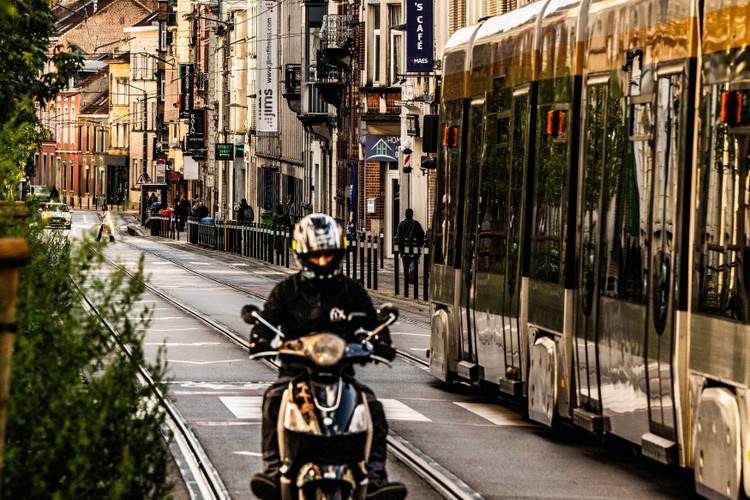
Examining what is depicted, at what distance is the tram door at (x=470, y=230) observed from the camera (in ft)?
61.2

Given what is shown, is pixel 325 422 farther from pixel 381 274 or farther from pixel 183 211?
pixel 183 211

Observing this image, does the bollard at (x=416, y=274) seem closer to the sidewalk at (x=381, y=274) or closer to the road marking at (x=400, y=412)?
the sidewalk at (x=381, y=274)

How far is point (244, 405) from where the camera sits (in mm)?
18922

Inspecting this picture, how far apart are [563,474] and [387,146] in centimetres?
3981

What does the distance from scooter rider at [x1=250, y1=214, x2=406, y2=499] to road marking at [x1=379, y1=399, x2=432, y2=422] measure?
7694 millimetres

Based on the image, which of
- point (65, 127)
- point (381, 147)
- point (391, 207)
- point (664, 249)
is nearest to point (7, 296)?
point (664, 249)

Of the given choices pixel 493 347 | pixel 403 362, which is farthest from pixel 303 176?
pixel 493 347

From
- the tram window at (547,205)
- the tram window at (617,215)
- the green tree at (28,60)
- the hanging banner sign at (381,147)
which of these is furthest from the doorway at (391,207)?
the tram window at (617,215)

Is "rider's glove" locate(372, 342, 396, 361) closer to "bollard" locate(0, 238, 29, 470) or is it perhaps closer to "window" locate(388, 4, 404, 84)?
"bollard" locate(0, 238, 29, 470)

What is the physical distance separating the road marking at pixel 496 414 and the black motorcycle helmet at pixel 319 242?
308 inches

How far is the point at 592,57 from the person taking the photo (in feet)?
48.2

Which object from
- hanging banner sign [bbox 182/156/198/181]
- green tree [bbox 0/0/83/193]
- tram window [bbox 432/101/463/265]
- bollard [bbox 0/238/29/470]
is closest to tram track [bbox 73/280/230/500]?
green tree [bbox 0/0/83/193]

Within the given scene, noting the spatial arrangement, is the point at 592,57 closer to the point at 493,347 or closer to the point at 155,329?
the point at 493,347

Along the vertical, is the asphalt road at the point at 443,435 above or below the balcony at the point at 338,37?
below
